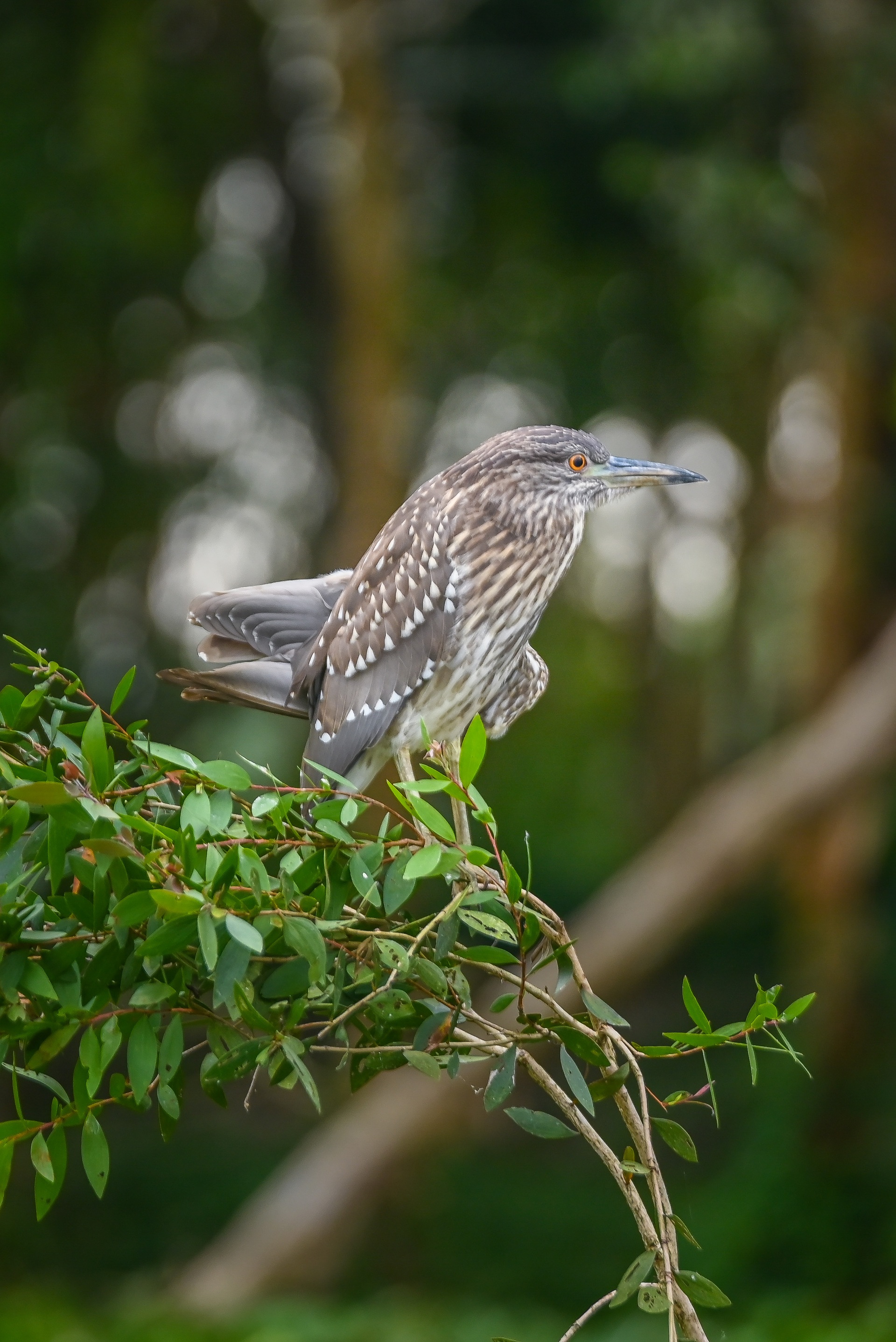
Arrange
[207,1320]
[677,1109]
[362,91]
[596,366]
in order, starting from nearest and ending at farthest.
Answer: [207,1320], [362,91], [677,1109], [596,366]

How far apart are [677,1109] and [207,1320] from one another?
339 cm

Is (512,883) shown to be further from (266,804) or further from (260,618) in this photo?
(260,618)

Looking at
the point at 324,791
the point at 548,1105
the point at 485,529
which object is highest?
the point at 485,529

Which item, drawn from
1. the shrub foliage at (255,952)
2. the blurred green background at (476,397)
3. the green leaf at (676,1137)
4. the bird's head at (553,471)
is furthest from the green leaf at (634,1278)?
the blurred green background at (476,397)

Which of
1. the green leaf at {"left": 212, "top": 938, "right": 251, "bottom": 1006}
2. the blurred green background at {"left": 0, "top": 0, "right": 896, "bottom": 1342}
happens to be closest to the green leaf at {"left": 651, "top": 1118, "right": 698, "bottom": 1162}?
the green leaf at {"left": 212, "top": 938, "right": 251, "bottom": 1006}

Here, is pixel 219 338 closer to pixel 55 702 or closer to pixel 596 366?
pixel 596 366

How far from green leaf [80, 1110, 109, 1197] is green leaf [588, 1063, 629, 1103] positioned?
0.52 meters

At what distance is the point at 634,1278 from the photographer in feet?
4.21

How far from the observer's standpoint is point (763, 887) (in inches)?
360

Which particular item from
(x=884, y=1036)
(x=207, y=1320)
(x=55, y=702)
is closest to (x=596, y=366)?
(x=884, y=1036)

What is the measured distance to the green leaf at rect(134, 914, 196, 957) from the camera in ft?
4.24

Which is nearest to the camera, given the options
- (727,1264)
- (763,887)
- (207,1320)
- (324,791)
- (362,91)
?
(324,791)

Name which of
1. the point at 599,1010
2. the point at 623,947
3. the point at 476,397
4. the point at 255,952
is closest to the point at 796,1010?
the point at 599,1010

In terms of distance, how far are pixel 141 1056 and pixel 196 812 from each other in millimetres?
256
